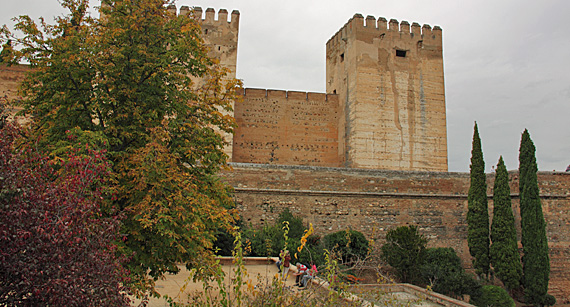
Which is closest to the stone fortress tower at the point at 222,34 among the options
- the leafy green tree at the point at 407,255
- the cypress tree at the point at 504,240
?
the leafy green tree at the point at 407,255

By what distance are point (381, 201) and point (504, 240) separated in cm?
397

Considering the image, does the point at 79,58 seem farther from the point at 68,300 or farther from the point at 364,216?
the point at 364,216

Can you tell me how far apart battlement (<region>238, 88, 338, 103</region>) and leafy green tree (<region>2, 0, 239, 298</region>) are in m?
12.6

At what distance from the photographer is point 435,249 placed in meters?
13.4

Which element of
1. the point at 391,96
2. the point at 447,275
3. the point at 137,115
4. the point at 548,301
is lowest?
the point at 548,301

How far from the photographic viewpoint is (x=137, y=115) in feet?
19.0

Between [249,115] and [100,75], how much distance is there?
13.0m

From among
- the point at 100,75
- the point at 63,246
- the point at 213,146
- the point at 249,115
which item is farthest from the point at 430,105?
the point at 63,246

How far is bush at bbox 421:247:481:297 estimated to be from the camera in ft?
38.2

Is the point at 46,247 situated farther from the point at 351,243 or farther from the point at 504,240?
the point at 504,240

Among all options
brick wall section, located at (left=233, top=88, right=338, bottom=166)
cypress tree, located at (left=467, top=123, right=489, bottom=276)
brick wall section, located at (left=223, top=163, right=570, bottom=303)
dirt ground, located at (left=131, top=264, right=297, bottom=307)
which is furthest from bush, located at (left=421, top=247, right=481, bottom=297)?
brick wall section, located at (left=233, top=88, right=338, bottom=166)

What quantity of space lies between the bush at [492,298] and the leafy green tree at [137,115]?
8.75m

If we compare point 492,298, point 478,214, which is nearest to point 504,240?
point 478,214

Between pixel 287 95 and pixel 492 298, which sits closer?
pixel 492 298
